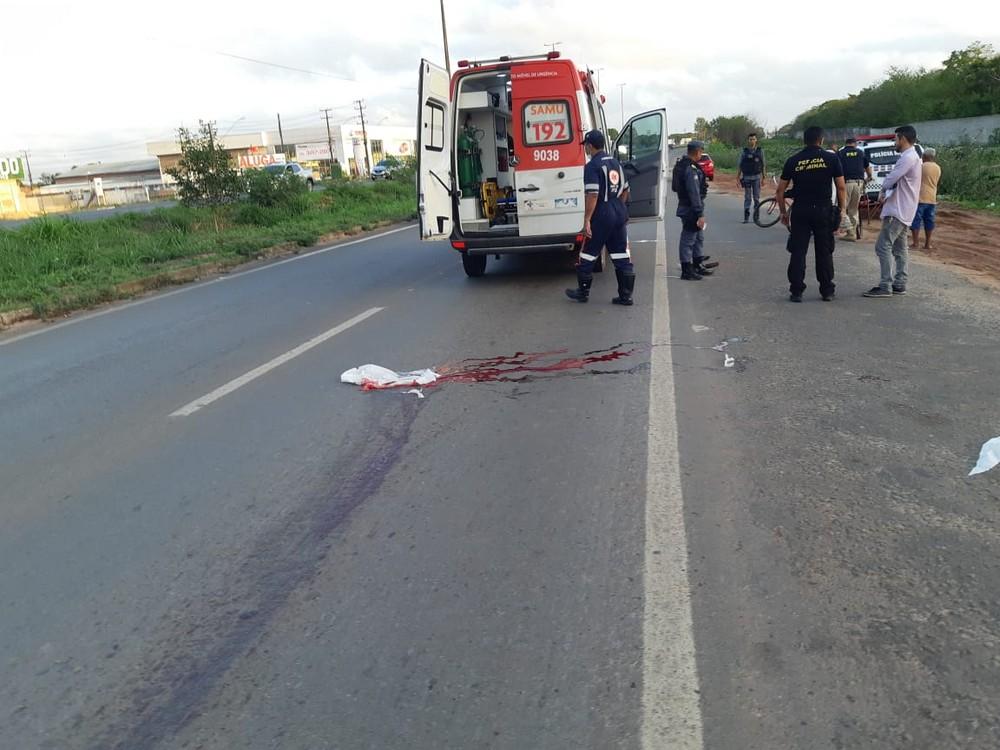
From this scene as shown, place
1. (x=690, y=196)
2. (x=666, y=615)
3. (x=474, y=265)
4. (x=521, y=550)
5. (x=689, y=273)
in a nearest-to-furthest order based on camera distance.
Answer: (x=666, y=615) → (x=521, y=550) → (x=690, y=196) → (x=689, y=273) → (x=474, y=265)

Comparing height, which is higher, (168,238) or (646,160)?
(646,160)

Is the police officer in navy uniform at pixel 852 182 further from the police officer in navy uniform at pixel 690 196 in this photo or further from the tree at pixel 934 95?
the tree at pixel 934 95

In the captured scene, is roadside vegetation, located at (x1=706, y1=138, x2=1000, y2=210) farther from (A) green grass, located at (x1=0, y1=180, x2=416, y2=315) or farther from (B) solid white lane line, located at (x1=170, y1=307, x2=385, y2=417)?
(B) solid white lane line, located at (x1=170, y1=307, x2=385, y2=417)

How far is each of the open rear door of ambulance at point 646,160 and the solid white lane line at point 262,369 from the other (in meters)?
4.75

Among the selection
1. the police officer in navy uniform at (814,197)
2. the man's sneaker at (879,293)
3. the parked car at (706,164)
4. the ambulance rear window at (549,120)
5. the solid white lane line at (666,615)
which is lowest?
the solid white lane line at (666,615)

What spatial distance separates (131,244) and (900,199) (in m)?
15.3

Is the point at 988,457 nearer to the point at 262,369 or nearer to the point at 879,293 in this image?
the point at 879,293

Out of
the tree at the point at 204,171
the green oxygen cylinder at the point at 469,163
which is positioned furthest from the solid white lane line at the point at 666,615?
the tree at the point at 204,171

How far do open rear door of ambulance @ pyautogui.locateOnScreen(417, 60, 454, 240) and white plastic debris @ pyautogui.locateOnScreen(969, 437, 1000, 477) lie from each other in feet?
24.5

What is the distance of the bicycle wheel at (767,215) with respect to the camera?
54.5 ft

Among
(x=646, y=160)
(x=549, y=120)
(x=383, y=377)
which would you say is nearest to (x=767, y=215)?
(x=646, y=160)

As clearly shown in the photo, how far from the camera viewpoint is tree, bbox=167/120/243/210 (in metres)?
22.1

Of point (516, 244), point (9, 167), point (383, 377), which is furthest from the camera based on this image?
point (9, 167)

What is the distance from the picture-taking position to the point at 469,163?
475 inches
